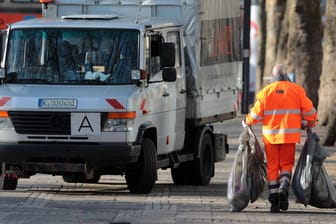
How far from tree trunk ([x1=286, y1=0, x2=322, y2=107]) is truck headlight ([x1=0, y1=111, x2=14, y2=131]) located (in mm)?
19196

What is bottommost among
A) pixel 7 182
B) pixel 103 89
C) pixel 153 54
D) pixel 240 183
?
pixel 7 182

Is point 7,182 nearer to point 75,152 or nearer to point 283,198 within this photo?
point 75,152

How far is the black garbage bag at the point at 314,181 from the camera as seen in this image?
45.1 feet

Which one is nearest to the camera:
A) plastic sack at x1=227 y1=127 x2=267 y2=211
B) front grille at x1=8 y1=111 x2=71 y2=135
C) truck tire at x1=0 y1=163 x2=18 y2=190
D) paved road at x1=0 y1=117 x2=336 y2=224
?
paved road at x1=0 y1=117 x2=336 y2=224

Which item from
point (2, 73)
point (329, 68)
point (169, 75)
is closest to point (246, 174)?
point (169, 75)

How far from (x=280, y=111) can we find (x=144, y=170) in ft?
7.97

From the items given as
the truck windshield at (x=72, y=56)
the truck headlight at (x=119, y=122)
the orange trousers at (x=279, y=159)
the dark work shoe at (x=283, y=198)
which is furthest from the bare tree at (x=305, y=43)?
the dark work shoe at (x=283, y=198)

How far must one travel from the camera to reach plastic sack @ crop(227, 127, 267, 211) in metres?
13.7

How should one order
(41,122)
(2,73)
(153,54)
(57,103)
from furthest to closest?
(153,54) → (2,73) → (41,122) → (57,103)

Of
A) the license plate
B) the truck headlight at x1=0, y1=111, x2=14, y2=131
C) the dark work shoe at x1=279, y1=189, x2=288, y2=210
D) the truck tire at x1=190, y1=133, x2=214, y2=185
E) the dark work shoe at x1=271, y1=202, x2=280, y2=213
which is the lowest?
the truck tire at x1=190, y1=133, x2=214, y2=185

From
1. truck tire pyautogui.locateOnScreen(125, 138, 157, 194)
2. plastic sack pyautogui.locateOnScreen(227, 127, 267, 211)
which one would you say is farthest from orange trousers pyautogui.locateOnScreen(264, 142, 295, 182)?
truck tire pyautogui.locateOnScreen(125, 138, 157, 194)

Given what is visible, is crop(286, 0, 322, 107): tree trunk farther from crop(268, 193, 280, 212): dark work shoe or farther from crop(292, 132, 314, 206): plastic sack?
crop(268, 193, 280, 212): dark work shoe

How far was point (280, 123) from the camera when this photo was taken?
1381 centimetres

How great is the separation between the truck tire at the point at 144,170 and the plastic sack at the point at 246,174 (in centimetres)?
186
